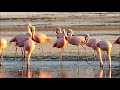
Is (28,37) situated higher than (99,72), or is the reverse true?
(28,37)

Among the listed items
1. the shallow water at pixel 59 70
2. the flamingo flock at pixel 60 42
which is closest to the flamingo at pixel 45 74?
the shallow water at pixel 59 70

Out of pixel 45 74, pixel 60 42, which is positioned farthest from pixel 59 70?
pixel 60 42

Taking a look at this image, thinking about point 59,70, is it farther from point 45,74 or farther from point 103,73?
point 103,73

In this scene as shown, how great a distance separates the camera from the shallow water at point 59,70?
1122cm

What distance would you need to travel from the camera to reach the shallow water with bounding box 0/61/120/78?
11219 millimetres

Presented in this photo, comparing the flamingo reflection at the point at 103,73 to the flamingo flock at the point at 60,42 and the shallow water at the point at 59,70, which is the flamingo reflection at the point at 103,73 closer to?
the shallow water at the point at 59,70

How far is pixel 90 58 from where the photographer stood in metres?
14.7

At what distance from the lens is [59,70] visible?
480 inches
